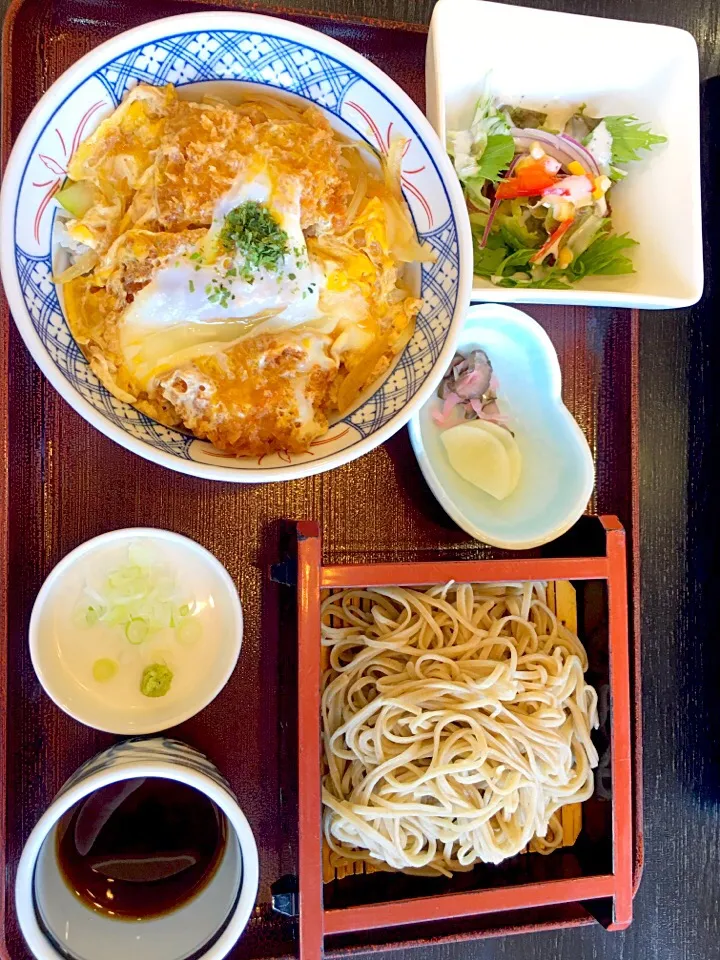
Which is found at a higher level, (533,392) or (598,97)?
(598,97)

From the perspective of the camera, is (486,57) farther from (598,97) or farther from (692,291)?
(692,291)

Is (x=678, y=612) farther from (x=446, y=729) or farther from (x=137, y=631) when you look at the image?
(x=137, y=631)

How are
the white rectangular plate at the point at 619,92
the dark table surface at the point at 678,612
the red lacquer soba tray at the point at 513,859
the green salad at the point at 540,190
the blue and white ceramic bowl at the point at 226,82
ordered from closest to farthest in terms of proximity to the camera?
the blue and white ceramic bowl at the point at 226,82 → the red lacquer soba tray at the point at 513,859 → the white rectangular plate at the point at 619,92 → the green salad at the point at 540,190 → the dark table surface at the point at 678,612

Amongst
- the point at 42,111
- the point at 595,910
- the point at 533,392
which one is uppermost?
the point at 42,111

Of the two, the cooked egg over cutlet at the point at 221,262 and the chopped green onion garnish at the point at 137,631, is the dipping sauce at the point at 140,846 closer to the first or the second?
the chopped green onion garnish at the point at 137,631

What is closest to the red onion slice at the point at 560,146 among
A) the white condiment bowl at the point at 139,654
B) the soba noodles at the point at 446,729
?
the soba noodles at the point at 446,729

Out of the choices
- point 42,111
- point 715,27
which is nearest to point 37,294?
point 42,111
